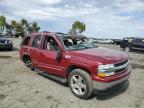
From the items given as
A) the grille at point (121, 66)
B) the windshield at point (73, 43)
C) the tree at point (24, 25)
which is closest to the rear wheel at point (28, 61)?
the windshield at point (73, 43)

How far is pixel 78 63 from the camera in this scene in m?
5.38

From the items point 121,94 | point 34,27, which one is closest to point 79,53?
point 121,94

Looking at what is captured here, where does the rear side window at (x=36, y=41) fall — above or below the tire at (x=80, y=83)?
above

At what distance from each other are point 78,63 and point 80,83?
57cm

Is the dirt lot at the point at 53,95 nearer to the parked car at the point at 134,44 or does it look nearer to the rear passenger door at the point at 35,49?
the rear passenger door at the point at 35,49

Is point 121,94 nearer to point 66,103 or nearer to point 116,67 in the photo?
point 116,67

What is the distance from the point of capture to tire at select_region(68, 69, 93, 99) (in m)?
5.12

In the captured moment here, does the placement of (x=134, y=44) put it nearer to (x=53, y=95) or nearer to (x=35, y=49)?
(x=35, y=49)

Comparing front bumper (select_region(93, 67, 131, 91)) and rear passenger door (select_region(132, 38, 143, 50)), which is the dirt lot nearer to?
front bumper (select_region(93, 67, 131, 91))

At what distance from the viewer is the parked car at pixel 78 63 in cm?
496

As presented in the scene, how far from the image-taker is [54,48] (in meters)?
6.41

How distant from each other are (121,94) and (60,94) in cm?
182

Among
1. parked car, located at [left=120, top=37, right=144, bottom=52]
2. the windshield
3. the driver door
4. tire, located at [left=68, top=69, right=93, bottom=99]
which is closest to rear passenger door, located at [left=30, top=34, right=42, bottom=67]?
the driver door

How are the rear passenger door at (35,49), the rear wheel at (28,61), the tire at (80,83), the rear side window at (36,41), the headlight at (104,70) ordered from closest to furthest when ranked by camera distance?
the headlight at (104,70) < the tire at (80,83) < the rear passenger door at (35,49) < the rear side window at (36,41) < the rear wheel at (28,61)
